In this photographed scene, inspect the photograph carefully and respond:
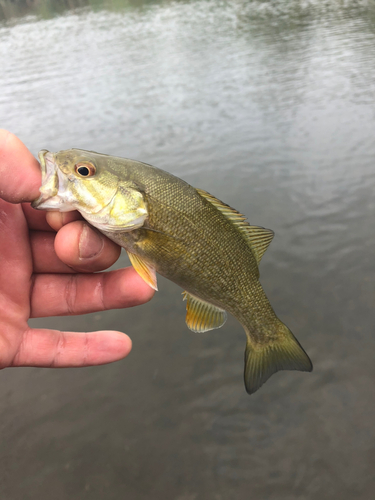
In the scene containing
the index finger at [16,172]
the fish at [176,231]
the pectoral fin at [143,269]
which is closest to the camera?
the index finger at [16,172]

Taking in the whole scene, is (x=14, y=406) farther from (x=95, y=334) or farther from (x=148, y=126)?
(x=148, y=126)

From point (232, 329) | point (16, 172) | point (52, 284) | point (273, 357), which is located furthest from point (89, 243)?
point (232, 329)

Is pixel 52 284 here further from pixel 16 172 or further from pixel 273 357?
pixel 273 357

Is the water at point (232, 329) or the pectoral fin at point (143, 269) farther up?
the pectoral fin at point (143, 269)

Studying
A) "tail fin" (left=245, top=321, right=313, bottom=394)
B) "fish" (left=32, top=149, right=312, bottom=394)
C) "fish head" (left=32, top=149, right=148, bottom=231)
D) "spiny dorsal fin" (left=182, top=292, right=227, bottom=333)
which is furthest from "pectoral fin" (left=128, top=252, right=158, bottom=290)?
"tail fin" (left=245, top=321, right=313, bottom=394)

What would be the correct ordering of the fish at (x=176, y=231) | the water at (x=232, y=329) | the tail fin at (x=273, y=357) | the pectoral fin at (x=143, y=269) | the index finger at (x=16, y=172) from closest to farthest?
the index finger at (x=16, y=172)
the fish at (x=176, y=231)
the pectoral fin at (x=143, y=269)
the tail fin at (x=273, y=357)
the water at (x=232, y=329)

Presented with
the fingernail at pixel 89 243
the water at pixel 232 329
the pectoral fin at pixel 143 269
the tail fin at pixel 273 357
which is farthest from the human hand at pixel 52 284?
the water at pixel 232 329

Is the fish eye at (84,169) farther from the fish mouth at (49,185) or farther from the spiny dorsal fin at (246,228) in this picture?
the spiny dorsal fin at (246,228)
